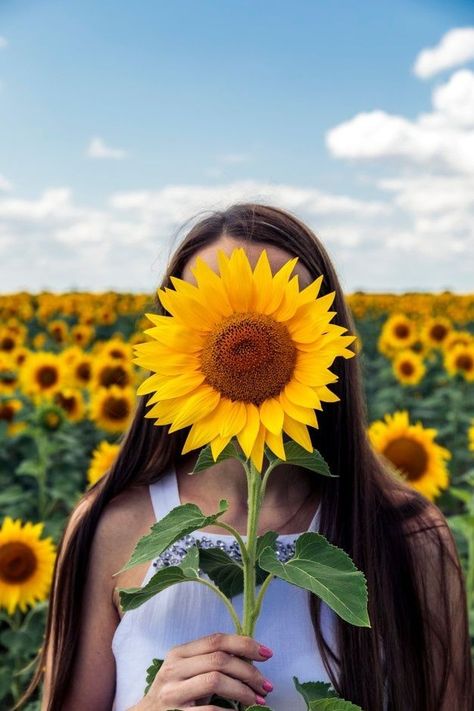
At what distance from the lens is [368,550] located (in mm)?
1660

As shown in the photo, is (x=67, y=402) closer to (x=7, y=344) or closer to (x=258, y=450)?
(x=7, y=344)

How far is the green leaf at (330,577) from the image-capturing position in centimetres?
103

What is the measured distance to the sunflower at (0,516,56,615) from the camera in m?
3.33

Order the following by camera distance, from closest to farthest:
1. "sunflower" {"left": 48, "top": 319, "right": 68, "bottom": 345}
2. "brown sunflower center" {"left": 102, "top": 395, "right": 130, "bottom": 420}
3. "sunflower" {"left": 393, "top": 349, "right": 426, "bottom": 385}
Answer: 1. "brown sunflower center" {"left": 102, "top": 395, "right": 130, "bottom": 420}
2. "sunflower" {"left": 393, "top": 349, "right": 426, "bottom": 385}
3. "sunflower" {"left": 48, "top": 319, "right": 68, "bottom": 345}

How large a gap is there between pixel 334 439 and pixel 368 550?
215mm

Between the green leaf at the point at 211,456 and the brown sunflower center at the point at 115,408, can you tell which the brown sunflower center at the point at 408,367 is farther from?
the green leaf at the point at 211,456

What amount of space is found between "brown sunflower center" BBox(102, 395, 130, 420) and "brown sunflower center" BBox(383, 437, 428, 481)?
213 centimetres

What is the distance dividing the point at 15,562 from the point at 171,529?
8.04 ft

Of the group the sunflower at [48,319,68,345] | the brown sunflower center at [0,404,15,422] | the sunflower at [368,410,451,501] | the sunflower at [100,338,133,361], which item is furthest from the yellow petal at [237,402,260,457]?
the sunflower at [48,319,68,345]

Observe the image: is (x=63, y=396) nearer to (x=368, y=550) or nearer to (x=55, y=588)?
(x=55, y=588)

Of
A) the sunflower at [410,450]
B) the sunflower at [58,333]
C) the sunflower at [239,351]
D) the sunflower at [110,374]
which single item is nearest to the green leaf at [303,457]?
the sunflower at [239,351]

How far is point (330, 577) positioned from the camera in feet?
3.45

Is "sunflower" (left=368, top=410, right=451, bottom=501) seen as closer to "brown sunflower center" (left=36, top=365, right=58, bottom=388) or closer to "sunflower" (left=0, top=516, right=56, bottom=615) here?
"sunflower" (left=0, top=516, right=56, bottom=615)

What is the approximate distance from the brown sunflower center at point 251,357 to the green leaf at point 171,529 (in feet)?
0.47
